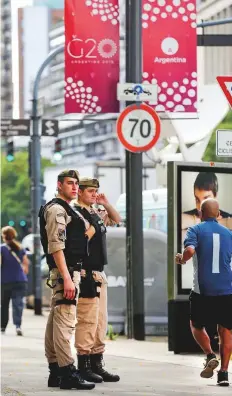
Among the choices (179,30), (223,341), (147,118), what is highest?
(179,30)

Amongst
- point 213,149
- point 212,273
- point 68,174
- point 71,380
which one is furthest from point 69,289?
point 213,149

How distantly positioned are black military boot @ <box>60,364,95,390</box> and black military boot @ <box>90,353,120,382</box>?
98cm

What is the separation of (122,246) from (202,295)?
10701 mm

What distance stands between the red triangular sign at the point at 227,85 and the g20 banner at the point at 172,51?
19.7 ft

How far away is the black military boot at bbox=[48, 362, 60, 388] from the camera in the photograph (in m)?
12.3

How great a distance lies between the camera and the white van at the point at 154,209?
92.7 ft

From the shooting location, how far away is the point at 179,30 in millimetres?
20781

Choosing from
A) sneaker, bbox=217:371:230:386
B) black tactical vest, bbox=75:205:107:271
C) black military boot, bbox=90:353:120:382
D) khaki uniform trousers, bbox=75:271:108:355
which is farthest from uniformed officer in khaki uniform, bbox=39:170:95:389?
sneaker, bbox=217:371:230:386

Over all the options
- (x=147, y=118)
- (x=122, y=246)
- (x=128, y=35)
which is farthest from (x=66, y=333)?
(x=122, y=246)

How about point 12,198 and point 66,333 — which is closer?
point 66,333

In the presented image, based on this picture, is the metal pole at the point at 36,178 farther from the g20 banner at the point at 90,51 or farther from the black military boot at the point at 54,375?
the black military boot at the point at 54,375

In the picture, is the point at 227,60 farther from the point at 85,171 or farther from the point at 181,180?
the point at 181,180

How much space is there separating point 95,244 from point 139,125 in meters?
7.62

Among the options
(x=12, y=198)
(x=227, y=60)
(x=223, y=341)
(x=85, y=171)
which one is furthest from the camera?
(x=12, y=198)
